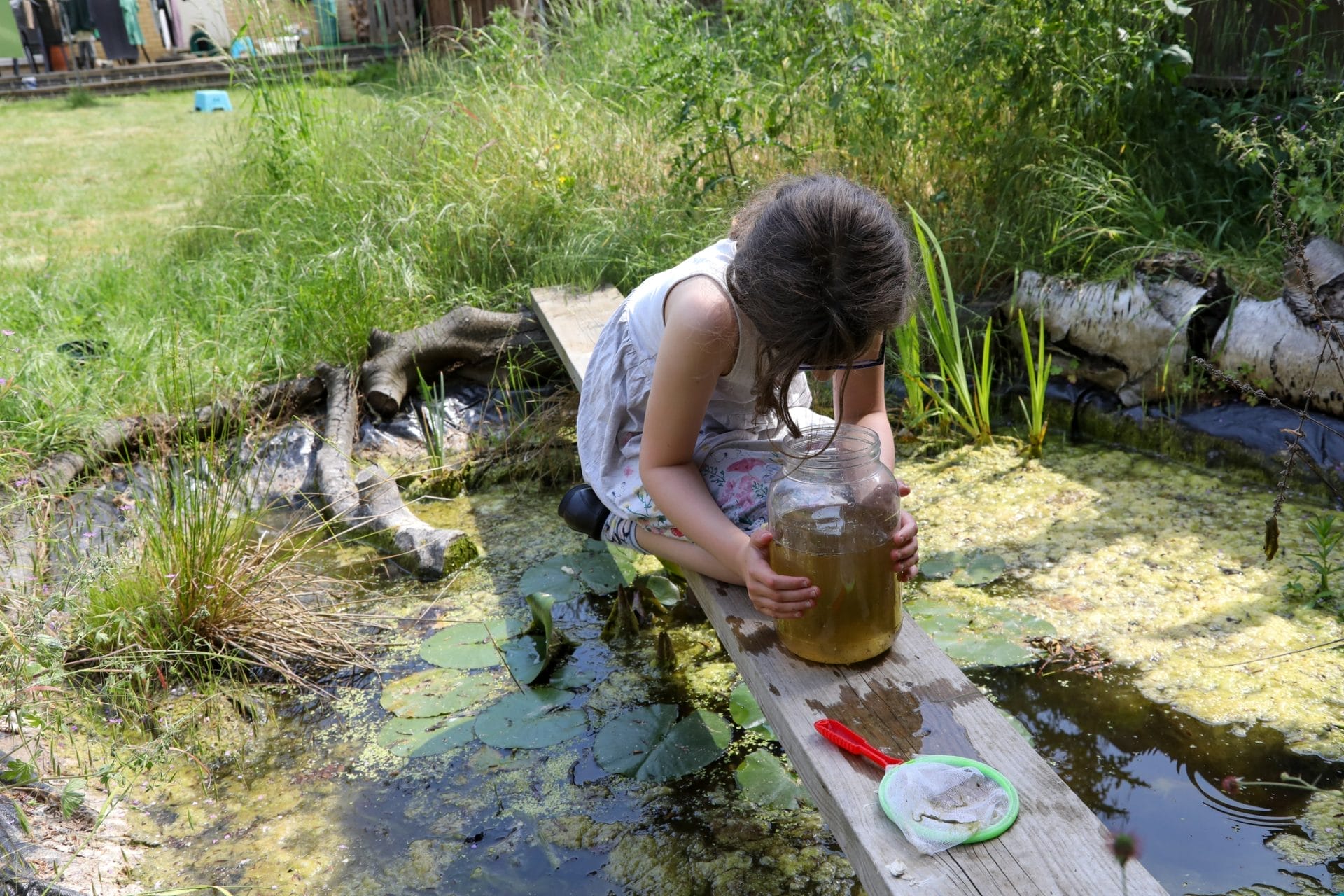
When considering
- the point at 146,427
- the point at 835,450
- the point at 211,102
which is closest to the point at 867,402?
the point at 835,450

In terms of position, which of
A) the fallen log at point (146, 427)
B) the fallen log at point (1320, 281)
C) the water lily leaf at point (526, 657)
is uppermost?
the fallen log at point (1320, 281)

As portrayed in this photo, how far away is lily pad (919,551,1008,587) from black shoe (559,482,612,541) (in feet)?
3.10

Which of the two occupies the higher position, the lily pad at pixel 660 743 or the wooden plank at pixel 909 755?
the wooden plank at pixel 909 755

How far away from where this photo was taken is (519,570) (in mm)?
3031

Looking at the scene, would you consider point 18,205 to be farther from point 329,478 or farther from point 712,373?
point 712,373

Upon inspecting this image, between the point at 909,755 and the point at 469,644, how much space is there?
149 centimetres

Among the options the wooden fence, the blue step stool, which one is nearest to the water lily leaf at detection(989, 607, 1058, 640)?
the wooden fence

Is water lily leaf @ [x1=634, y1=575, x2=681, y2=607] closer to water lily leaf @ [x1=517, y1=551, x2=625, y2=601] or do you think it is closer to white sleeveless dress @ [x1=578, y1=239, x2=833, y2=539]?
water lily leaf @ [x1=517, y1=551, x2=625, y2=601]

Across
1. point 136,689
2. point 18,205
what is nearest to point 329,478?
point 136,689

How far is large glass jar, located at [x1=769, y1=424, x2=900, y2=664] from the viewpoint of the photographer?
1531mm

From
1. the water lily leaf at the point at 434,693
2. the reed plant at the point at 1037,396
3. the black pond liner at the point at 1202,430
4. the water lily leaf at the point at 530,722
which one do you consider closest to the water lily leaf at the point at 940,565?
the reed plant at the point at 1037,396

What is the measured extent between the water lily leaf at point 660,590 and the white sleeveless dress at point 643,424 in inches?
17.8

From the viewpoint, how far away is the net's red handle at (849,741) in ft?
4.44

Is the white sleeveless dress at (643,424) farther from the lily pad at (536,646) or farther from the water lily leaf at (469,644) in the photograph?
the water lily leaf at (469,644)
